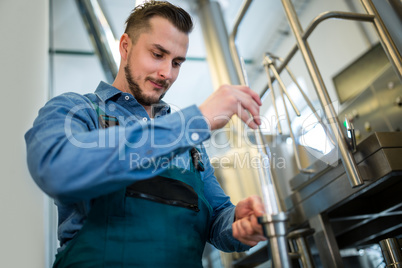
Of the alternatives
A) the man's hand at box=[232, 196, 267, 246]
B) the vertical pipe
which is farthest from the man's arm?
the vertical pipe

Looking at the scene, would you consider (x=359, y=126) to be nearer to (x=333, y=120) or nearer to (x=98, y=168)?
(x=333, y=120)

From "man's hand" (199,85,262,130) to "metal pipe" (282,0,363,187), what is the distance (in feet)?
1.80

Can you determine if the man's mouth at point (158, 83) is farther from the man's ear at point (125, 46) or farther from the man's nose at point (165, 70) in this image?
the man's ear at point (125, 46)

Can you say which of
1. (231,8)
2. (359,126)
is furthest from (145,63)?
(231,8)

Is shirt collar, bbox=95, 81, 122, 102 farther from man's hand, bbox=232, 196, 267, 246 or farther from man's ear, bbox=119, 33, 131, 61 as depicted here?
man's hand, bbox=232, 196, 267, 246

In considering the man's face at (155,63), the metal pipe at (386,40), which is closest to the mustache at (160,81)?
the man's face at (155,63)

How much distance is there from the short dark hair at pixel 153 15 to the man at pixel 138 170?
0.04 m

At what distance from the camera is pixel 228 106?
2.23 feet

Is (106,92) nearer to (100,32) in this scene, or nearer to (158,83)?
(158,83)

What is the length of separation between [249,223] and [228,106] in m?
0.21

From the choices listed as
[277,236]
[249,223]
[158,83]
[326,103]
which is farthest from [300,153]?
[277,236]

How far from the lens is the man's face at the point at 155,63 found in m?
0.96

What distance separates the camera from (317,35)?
140 inches

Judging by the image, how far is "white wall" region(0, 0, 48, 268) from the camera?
90cm
